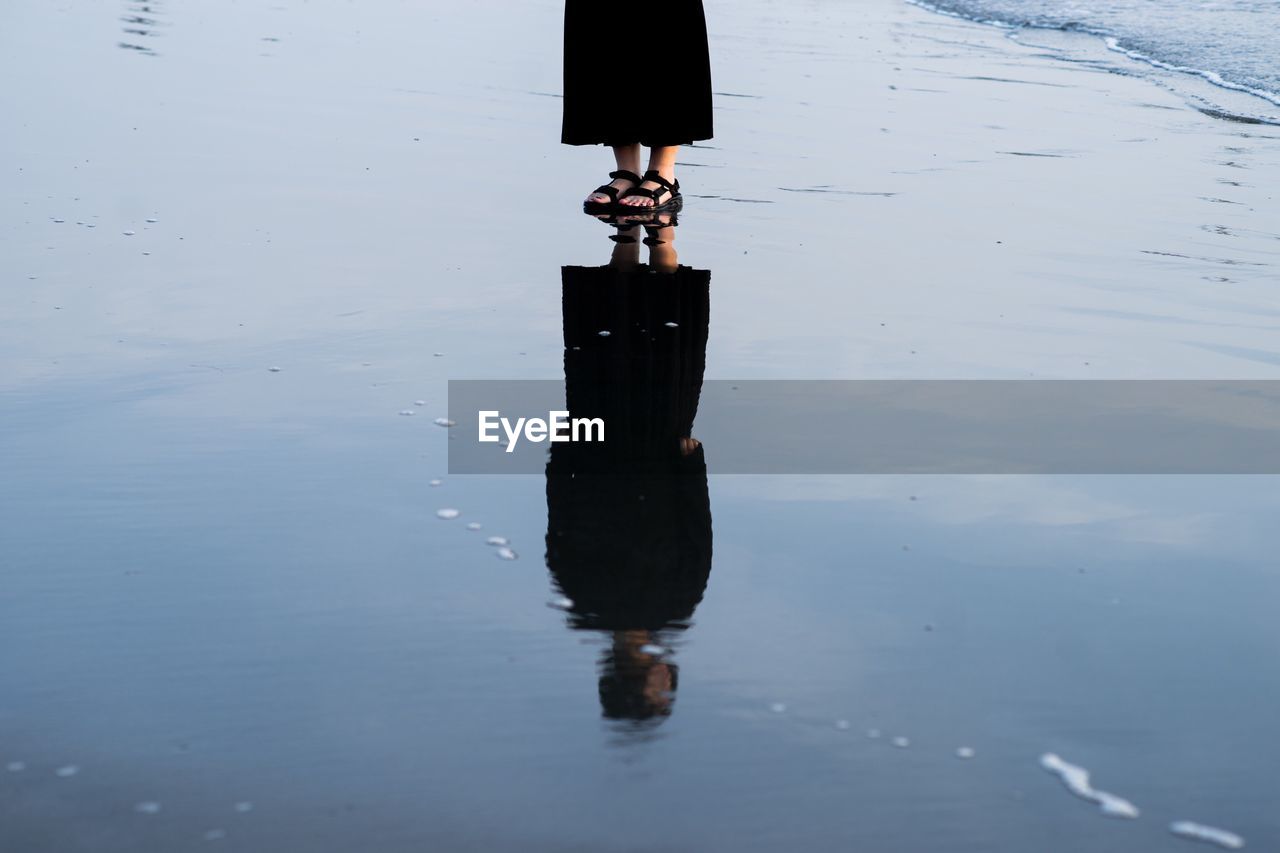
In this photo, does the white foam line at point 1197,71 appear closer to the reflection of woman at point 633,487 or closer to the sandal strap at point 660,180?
the sandal strap at point 660,180

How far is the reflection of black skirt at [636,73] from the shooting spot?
4.76 metres

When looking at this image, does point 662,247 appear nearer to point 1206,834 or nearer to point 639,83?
point 639,83

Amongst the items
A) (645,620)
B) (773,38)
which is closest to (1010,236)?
(645,620)

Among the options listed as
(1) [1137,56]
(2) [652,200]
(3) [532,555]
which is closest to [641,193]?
(2) [652,200]

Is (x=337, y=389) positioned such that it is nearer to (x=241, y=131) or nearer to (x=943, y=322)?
(x=943, y=322)

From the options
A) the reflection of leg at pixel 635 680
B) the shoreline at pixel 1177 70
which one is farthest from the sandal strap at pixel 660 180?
the shoreline at pixel 1177 70

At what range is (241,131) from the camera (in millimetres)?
5520

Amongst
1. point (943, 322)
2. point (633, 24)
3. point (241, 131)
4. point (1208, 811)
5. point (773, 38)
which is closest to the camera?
point (1208, 811)

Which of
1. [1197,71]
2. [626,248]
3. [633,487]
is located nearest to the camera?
[633,487]

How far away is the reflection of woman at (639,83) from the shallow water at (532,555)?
225mm

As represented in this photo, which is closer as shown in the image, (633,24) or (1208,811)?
(1208,811)

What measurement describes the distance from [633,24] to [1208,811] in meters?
3.62

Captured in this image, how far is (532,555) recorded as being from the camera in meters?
2.17

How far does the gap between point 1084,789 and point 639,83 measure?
11.3ft
